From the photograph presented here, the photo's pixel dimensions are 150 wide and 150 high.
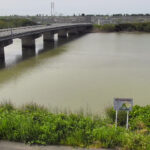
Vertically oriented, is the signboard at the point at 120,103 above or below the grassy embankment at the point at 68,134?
above

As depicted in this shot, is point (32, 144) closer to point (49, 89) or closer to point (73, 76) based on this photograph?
point (49, 89)

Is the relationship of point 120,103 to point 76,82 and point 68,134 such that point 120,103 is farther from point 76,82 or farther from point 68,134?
point 76,82

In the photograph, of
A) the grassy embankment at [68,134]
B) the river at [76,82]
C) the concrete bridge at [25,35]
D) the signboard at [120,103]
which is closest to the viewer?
the grassy embankment at [68,134]

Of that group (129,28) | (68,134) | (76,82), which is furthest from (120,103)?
(129,28)

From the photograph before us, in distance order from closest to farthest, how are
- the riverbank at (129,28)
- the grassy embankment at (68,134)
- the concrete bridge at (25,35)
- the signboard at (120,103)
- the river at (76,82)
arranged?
the grassy embankment at (68,134) < the signboard at (120,103) < the river at (76,82) < the concrete bridge at (25,35) < the riverbank at (129,28)

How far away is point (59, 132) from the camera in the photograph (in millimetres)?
4008

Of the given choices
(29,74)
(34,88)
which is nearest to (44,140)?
(34,88)

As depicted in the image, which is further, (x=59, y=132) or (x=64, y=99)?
(x=64, y=99)

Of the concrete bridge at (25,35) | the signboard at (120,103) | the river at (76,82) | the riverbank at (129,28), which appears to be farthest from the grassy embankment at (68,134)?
the riverbank at (129,28)

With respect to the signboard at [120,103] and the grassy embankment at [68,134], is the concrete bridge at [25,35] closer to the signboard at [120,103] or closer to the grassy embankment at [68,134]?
the grassy embankment at [68,134]

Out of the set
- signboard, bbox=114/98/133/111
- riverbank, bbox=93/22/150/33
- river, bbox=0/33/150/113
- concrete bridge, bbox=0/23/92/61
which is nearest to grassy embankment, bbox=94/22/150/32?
riverbank, bbox=93/22/150/33

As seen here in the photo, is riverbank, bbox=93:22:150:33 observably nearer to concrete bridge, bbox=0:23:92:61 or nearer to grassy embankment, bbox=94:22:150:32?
grassy embankment, bbox=94:22:150:32

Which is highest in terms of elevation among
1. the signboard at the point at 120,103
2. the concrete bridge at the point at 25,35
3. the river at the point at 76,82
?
the concrete bridge at the point at 25,35

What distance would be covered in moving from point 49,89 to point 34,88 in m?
0.88
